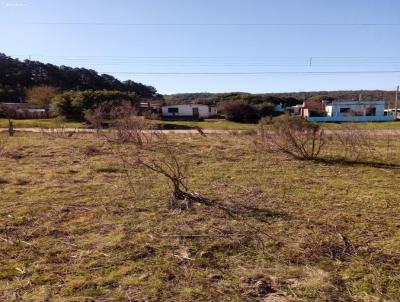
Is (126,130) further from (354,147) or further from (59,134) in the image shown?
(354,147)

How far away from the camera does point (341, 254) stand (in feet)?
13.5

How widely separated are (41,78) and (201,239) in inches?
2788

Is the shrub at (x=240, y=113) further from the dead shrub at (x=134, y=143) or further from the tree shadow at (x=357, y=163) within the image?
the tree shadow at (x=357, y=163)

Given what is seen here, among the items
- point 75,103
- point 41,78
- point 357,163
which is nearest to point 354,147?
point 357,163

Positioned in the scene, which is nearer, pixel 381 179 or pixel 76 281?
pixel 76 281

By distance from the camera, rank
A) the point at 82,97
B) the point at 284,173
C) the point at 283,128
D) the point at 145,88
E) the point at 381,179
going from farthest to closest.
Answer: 1. the point at 145,88
2. the point at 82,97
3. the point at 283,128
4. the point at 284,173
5. the point at 381,179

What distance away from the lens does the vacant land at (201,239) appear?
133 inches

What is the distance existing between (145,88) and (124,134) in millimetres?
73852

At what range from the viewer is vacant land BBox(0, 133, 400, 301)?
A: 11.1 ft

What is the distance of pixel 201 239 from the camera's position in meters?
4.55

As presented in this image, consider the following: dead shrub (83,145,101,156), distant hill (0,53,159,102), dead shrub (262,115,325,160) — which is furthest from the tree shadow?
distant hill (0,53,159,102)

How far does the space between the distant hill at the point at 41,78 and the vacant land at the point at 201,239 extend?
58572 millimetres

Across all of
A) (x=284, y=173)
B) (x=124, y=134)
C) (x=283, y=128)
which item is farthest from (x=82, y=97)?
(x=284, y=173)

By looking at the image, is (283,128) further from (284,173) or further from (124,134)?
(124,134)
